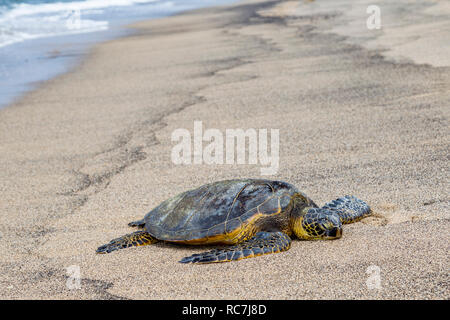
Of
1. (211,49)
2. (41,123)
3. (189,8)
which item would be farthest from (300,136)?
(189,8)

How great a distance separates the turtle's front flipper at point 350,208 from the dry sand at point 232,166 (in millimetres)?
86

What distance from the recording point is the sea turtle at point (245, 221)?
10.6 ft

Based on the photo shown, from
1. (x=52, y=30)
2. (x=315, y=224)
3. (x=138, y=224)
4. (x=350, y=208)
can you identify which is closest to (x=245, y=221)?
(x=315, y=224)

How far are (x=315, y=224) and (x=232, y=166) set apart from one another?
1764mm

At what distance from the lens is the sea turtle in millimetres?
3223

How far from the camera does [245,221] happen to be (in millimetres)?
3277

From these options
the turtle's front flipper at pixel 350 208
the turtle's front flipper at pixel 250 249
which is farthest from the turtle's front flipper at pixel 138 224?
the turtle's front flipper at pixel 350 208

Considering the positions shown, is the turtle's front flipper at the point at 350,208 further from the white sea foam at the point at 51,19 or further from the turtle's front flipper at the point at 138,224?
the white sea foam at the point at 51,19

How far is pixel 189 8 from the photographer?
71.3 feet

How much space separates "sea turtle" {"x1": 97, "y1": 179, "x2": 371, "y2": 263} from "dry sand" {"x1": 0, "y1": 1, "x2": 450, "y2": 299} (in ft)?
0.28

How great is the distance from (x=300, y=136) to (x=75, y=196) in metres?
2.32

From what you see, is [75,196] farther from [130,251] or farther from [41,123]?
[41,123]

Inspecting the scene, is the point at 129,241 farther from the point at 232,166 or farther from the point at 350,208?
the point at 232,166
